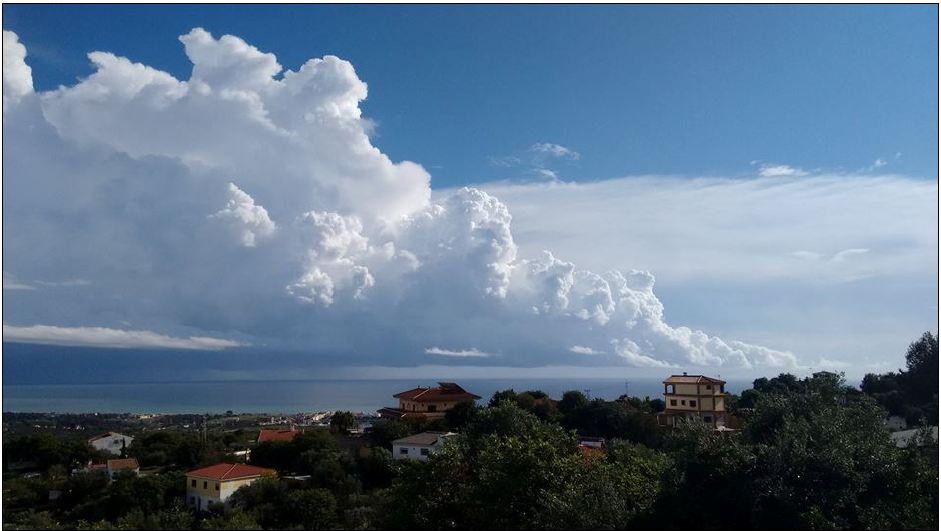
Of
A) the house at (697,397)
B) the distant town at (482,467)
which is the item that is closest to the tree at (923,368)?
the distant town at (482,467)

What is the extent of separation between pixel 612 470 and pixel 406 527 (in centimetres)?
396

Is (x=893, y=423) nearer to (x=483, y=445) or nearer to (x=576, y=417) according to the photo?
(x=576, y=417)

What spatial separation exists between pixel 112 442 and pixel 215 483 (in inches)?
491

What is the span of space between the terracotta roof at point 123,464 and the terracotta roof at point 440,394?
57.9ft

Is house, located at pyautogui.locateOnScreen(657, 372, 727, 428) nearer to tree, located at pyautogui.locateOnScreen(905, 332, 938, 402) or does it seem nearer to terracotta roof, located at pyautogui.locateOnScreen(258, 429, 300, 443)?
tree, located at pyautogui.locateOnScreen(905, 332, 938, 402)

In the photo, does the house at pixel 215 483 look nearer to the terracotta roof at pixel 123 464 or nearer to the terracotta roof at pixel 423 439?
the terracotta roof at pixel 123 464

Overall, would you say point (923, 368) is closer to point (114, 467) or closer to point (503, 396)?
point (503, 396)

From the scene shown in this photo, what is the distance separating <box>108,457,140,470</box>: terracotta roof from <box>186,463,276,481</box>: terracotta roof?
3.93 metres

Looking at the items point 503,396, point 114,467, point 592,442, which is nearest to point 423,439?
point 592,442

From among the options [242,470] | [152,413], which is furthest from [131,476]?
[152,413]

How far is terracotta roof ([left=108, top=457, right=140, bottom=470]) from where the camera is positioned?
23.8 metres

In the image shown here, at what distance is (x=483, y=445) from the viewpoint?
15.8 meters

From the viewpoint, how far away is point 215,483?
2028cm

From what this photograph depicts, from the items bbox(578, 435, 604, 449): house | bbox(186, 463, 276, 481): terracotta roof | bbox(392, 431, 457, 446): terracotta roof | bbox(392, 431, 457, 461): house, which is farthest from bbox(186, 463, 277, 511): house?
bbox(578, 435, 604, 449): house
